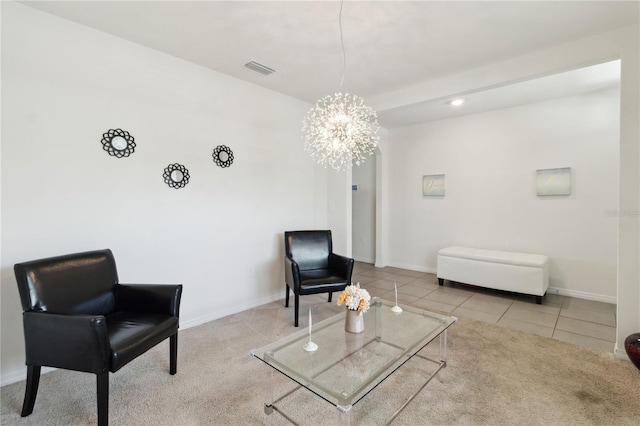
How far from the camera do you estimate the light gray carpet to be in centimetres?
185

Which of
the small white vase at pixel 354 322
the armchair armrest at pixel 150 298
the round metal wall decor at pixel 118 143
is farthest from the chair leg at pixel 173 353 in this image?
the round metal wall decor at pixel 118 143

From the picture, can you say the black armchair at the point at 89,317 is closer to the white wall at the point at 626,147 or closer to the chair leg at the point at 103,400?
the chair leg at the point at 103,400

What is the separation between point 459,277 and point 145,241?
4191 mm

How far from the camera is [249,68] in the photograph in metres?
3.28

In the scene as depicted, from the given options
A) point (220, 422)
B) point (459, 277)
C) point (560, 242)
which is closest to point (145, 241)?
point (220, 422)

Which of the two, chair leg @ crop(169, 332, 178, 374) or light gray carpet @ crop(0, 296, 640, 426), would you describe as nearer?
light gray carpet @ crop(0, 296, 640, 426)

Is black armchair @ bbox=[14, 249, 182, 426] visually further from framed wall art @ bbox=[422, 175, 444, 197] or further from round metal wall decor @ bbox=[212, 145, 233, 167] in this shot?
framed wall art @ bbox=[422, 175, 444, 197]

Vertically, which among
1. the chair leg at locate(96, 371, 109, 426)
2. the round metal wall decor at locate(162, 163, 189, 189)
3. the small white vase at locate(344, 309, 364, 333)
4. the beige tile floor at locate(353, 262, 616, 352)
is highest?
the round metal wall decor at locate(162, 163, 189, 189)

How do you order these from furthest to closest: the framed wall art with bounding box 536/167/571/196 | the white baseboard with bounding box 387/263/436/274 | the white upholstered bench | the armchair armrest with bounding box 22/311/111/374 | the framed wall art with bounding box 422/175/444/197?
the white baseboard with bounding box 387/263/436/274
the framed wall art with bounding box 422/175/444/197
the framed wall art with bounding box 536/167/571/196
the white upholstered bench
the armchair armrest with bounding box 22/311/111/374

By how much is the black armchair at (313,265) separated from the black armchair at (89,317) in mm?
1351

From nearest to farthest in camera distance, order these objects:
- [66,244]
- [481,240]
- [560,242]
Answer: [66,244], [560,242], [481,240]

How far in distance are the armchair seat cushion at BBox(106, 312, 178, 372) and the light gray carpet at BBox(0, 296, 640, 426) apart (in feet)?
1.29

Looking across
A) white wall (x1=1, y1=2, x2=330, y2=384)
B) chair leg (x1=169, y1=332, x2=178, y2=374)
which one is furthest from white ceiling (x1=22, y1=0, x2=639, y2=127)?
chair leg (x1=169, y1=332, x2=178, y2=374)

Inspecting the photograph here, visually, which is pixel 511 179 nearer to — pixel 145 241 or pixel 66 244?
pixel 145 241
